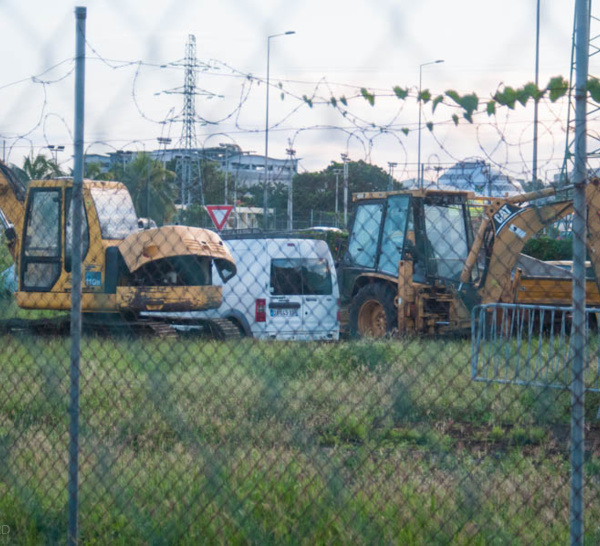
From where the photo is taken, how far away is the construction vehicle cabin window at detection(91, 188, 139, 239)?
10.7 meters

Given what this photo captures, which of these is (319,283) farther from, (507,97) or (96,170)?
(507,97)

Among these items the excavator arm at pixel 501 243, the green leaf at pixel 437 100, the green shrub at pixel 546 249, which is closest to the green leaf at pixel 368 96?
the green leaf at pixel 437 100

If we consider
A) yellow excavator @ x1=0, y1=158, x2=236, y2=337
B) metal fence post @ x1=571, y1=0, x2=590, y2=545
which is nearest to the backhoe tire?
yellow excavator @ x1=0, y1=158, x2=236, y2=337

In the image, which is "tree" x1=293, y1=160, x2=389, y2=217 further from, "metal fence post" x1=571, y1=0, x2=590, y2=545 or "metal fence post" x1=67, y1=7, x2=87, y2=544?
"metal fence post" x1=67, y1=7, x2=87, y2=544

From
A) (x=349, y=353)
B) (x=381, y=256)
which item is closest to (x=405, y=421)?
(x=349, y=353)

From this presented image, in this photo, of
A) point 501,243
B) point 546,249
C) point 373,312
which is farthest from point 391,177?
point 546,249

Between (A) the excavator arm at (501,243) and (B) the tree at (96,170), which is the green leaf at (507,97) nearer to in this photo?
(B) the tree at (96,170)

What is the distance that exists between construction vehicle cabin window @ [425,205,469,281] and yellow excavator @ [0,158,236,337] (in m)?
2.95

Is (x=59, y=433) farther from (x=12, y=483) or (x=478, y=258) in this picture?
(x=478, y=258)

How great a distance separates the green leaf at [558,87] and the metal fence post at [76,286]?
6.62 ft

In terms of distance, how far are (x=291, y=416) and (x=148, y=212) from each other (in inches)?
113

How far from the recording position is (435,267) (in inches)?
470

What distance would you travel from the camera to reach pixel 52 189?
10211 mm

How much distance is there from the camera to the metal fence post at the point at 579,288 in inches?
122
